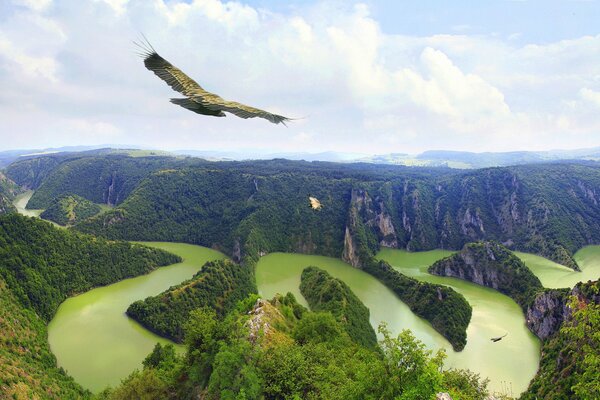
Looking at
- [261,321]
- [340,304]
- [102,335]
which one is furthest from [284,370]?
[102,335]

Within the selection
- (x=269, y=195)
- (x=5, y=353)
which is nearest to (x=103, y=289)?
(x=5, y=353)

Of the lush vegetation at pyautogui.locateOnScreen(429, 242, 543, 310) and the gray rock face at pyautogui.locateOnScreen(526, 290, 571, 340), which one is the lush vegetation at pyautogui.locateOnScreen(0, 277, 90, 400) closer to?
the gray rock face at pyautogui.locateOnScreen(526, 290, 571, 340)

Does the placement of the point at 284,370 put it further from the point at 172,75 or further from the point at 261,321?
the point at 172,75

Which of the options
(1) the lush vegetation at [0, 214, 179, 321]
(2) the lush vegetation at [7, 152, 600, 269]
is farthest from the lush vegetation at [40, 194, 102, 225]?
(1) the lush vegetation at [0, 214, 179, 321]

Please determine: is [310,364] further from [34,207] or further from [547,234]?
[34,207]

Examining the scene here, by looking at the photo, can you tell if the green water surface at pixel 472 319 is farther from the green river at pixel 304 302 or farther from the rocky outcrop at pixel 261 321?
the rocky outcrop at pixel 261 321

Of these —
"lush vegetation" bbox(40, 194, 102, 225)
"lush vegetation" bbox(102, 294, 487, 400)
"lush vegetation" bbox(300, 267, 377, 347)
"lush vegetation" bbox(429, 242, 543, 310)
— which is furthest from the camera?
"lush vegetation" bbox(40, 194, 102, 225)
